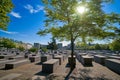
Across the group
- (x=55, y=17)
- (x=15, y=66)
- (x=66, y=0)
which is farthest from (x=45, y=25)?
(x=15, y=66)

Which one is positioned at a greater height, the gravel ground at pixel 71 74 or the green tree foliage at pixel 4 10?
the green tree foliage at pixel 4 10

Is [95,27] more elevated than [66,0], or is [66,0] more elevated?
[66,0]

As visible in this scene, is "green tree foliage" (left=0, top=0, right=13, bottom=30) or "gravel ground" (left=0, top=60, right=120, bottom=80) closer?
"gravel ground" (left=0, top=60, right=120, bottom=80)

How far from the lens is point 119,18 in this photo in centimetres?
1321

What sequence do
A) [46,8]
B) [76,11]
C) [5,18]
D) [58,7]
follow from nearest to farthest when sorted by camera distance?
[5,18]
[76,11]
[58,7]
[46,8]

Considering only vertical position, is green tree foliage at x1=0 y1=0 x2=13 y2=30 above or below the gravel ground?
above

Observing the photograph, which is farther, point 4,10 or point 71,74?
point 71,74

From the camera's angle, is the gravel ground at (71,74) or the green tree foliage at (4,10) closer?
the gravel ground at (71,74)

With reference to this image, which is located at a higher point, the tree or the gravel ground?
the tree

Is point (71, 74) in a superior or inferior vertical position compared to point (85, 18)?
inferior

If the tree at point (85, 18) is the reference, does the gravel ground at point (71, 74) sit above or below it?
below

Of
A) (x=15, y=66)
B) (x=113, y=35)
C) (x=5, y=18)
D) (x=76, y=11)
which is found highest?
(x=76, y=11)

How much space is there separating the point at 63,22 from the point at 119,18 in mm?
6098

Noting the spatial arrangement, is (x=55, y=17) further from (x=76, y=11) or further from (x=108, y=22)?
(x=108, y=22)
